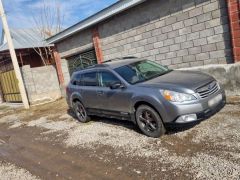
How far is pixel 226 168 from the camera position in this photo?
4.22 metres

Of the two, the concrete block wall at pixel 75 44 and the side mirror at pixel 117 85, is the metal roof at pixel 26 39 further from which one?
the side mirror at pixel 117 85

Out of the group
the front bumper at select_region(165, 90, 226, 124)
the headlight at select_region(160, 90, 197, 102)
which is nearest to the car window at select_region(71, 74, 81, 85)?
the headlight at select_region(160, 90, 197, 102)

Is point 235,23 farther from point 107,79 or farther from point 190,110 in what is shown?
point 107,79

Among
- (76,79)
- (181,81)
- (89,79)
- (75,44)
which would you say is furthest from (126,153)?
(75,44)

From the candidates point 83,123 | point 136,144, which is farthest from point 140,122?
point 83,123

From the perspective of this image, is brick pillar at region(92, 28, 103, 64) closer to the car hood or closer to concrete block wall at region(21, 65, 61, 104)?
concrete block wall at region(21, 65, 61, 104)

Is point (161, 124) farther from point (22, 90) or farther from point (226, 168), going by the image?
point (22, 90)

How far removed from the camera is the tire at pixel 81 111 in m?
8.69

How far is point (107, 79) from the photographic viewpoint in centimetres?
738

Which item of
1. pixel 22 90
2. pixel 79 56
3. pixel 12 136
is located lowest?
pixel 12 136

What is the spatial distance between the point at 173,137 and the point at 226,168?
70.7 inches

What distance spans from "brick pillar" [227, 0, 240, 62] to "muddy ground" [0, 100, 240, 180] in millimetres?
1763

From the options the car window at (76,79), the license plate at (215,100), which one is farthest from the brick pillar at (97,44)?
the license plate at (215,100)

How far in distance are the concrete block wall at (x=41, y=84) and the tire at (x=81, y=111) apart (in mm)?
8166
